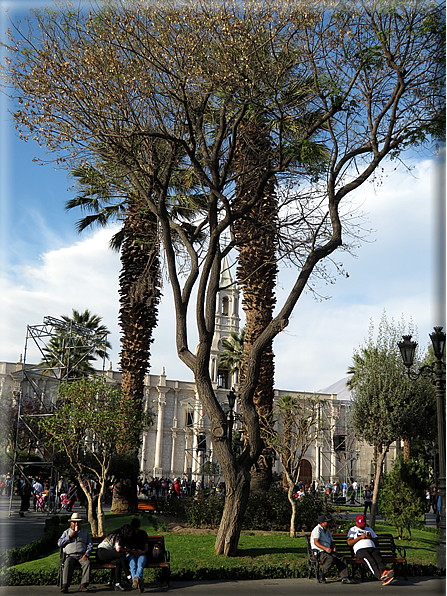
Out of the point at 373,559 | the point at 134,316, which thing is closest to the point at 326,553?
the point at 373,559

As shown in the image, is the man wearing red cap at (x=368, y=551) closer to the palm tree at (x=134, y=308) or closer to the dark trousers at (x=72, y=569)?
the dark trousers at (x=72, y=569)

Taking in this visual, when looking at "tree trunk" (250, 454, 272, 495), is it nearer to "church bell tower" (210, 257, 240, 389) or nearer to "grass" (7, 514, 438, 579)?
"grass" (7, 514, 438, 579)

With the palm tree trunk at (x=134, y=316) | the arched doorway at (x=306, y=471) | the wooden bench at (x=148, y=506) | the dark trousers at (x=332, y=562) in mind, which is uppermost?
the palm tree trunk at (x=134, y=316)

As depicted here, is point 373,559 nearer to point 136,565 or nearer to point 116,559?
point 136,565

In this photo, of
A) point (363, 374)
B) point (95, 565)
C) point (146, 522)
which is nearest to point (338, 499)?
point (363, 374)

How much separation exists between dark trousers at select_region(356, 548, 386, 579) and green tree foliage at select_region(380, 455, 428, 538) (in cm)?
466

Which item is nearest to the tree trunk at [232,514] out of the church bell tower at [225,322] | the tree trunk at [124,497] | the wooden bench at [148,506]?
the tree trunk at [124,497]

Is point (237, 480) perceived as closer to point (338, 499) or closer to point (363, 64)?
point (363, 64)

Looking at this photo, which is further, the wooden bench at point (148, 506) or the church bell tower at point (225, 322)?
the church bell tower at point (225, 322)

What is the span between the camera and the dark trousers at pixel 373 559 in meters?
8.62

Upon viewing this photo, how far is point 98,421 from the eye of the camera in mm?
12148

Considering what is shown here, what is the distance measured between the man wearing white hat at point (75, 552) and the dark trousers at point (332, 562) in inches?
134

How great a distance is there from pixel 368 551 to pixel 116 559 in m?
3.75

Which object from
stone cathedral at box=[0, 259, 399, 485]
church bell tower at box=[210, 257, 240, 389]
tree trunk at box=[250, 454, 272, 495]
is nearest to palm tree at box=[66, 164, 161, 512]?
tree trunk at box=[250, 454, 272, 495]
